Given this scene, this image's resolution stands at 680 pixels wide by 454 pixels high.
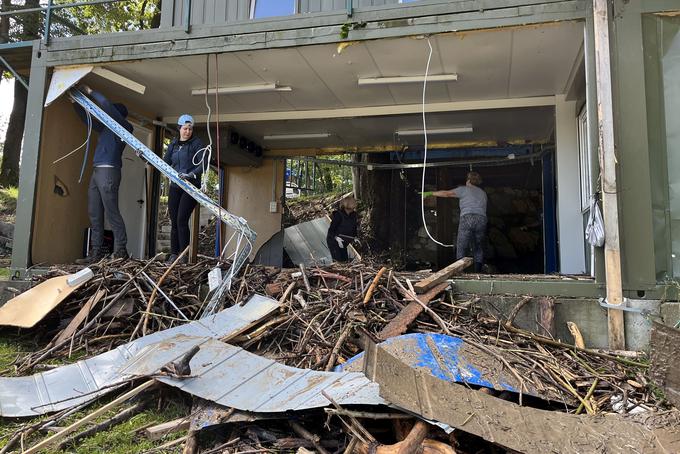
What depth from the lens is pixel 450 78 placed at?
6.63m

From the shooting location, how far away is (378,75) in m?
6.82

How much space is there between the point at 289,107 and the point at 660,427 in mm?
7192

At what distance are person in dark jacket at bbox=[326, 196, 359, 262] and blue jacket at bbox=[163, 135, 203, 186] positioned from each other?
9.45 feet

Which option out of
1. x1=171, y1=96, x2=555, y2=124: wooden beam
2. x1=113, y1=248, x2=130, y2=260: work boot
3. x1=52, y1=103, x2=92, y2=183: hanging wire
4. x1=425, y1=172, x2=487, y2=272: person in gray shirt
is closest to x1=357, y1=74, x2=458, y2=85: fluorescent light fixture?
x1=171, y1=96, x2=555, y2=124: wooden beam

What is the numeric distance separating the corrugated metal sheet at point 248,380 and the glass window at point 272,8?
479 centimetres

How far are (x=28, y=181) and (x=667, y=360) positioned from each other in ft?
24.2

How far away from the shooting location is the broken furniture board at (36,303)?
15.1 ft

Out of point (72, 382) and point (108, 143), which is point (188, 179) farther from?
point (72, 382)

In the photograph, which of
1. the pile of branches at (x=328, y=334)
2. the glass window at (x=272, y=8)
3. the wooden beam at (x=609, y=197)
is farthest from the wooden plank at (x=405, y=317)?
the glass window at (x=272, y=8)

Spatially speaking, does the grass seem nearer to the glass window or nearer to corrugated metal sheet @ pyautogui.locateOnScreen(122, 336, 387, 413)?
corrugated metal sheet @ pyautogui.locateOnScreen(122, 336, 387, 413)

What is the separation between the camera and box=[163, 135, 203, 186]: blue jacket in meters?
6.41

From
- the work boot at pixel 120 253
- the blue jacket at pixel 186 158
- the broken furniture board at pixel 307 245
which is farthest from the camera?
the broken furniture board at pixel 307 245

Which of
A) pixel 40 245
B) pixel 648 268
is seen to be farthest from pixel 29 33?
pixel 648 268

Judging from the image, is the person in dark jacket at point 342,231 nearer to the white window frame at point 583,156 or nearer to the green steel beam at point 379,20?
the green steel beam at point 379,20
